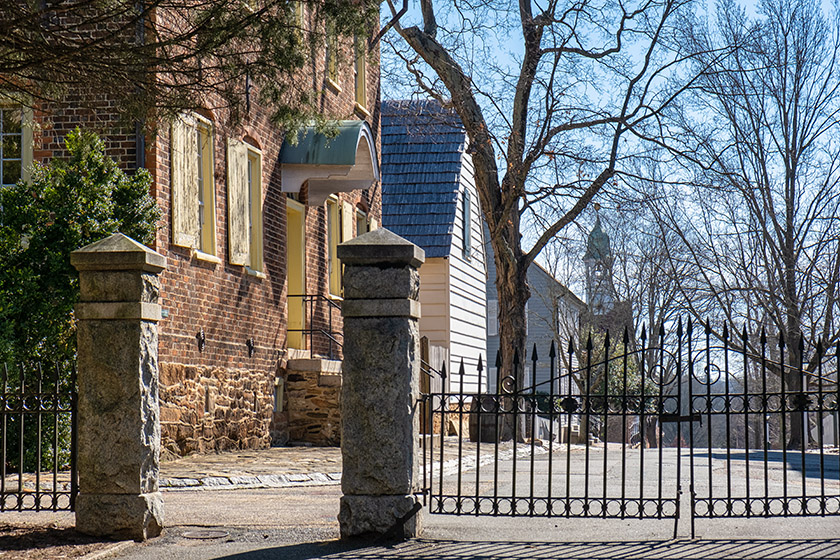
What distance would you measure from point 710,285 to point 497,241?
625 cm

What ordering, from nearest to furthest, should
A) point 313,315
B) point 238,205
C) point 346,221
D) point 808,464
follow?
point 238,205
point 808,464
point 313,315
point 346,221

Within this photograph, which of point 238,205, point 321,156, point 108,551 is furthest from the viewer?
point 321,156

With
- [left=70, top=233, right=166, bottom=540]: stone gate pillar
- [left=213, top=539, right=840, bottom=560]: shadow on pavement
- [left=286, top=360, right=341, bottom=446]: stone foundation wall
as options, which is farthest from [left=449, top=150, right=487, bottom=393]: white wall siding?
[left=70, top=233, right=166, bottom=540]: stone gate pillar

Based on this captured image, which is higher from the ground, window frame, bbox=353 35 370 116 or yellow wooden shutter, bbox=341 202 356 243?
window frame, bbox=353 35 370 116

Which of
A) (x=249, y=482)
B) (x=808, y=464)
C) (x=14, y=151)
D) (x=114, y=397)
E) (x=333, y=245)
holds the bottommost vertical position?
(x=808, y=464)

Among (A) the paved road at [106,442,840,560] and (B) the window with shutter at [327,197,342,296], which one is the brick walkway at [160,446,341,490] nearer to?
(A) the paved road at [106,442,840,560]

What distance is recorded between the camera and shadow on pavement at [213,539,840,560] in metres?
7.26

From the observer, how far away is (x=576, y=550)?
24.7ft

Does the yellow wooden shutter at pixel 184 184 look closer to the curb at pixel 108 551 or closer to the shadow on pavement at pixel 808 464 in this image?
the curb at pixel 108 551

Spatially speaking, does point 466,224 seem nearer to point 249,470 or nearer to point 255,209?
point 255,209

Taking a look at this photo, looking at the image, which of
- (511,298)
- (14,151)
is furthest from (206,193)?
(511,298)

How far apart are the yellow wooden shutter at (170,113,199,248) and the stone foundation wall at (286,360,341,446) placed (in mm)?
4178

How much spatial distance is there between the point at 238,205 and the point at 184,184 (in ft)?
6.21

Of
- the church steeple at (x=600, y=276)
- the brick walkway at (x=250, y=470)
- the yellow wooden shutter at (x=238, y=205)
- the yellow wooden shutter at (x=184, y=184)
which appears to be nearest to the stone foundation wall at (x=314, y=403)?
the brick walkway at (x=250, y=470)
